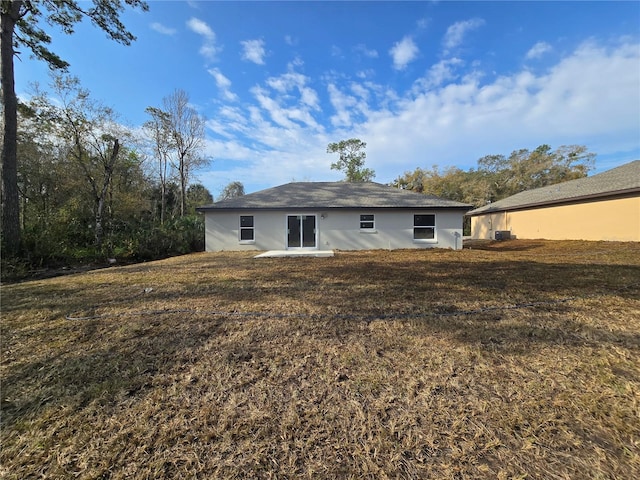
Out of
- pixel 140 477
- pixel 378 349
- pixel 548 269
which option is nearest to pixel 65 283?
pixel 140 477

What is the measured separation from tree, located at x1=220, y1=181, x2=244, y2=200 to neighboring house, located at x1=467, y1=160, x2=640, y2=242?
3228 centimetres

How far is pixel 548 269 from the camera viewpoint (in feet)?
22.7

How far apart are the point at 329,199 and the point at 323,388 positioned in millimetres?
11986

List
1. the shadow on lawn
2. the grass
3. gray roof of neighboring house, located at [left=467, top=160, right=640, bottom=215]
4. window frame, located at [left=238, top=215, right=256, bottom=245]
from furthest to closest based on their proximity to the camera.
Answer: window frame, located at [left=238, top=215, right=256, bottom=245]
gray roof of neighboring house, located at [left=467, top=160, right=640, bottom=215]
the shadow on lawn
the grass

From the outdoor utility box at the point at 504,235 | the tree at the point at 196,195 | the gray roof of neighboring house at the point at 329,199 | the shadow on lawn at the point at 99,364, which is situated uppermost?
the tree at the point at 196,195

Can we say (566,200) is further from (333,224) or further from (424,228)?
(333,224)

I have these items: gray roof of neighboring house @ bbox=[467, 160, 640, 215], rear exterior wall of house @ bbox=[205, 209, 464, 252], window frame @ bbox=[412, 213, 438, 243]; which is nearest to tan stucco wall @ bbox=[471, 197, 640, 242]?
gray roof of neighboring house @ bbox=[467, 160, 640, 215]

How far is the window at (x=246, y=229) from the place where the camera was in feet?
42.2

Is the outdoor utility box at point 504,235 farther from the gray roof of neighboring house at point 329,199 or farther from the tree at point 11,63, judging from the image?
the tree at point 11,63

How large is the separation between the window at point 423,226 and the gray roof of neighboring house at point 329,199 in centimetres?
68

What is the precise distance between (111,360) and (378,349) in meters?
2.60

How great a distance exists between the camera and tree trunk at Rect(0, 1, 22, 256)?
789cm

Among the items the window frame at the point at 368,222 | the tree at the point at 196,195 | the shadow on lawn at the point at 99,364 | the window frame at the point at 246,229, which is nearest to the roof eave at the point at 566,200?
the window frame at the point at 368,222

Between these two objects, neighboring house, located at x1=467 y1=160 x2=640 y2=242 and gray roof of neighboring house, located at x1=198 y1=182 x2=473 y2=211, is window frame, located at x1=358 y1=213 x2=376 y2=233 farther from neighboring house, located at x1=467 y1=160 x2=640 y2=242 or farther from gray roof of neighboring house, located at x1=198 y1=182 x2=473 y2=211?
neighboring house, located at x1=467 y1=160 x2=640 y2=242
